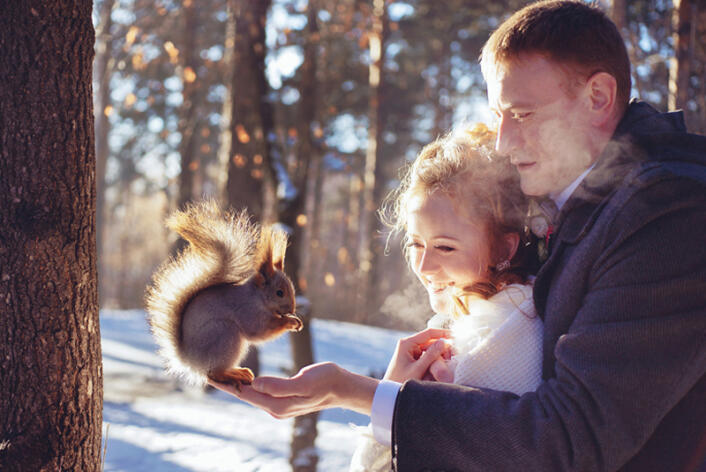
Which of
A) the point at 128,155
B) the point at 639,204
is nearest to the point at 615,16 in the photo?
the point at 639,204

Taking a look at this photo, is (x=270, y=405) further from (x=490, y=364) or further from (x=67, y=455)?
(x=67, y=455)

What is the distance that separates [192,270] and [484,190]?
2.73 ft

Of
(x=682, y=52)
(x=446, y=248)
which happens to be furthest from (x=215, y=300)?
(x=682, y=52)

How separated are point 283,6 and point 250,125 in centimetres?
266

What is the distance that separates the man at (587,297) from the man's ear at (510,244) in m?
0.20

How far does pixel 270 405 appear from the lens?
4.81 feet

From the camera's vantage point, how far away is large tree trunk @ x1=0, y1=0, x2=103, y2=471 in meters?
1.60

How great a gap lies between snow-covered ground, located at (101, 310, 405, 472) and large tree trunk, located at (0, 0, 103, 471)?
79cm

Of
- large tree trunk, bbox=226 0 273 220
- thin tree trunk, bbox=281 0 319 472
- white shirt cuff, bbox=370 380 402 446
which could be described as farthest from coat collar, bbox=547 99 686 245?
large tree trunk, bbox=226 0 273 220

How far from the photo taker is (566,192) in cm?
152

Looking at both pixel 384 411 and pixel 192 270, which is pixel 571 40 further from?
pixel 192 270

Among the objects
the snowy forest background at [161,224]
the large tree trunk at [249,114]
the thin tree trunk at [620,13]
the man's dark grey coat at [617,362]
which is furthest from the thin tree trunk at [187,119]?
the man's dark grey coat at [617,362]

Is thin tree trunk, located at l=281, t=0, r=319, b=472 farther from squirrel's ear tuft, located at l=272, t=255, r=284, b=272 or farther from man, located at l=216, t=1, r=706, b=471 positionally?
man, located at l=216, t=1, r=706, b=471

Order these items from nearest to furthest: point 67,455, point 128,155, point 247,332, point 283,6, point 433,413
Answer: point 433,413 → point 247,332 → point 67,455 → point 283,6 → point 128,155
